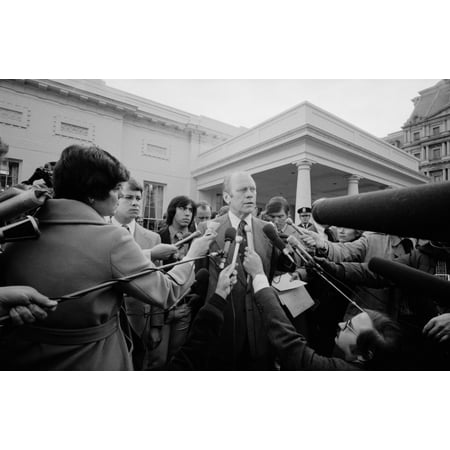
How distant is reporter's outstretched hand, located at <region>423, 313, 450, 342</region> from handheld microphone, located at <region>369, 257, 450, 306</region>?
0.29ft

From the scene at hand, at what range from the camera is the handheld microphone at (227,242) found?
1.46 m

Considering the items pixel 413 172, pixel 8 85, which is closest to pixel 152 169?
pixel 8 85

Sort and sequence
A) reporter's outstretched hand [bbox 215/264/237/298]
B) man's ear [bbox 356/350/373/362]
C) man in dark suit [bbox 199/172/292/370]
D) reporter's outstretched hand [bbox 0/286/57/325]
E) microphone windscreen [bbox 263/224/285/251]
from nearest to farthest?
reporter's outstretched hand [bbox 0/286/57/325] → man's ear [bbox 356/350/373/362] → reporter's outstretched hand [bbox 215/264/237/298] → man in dark suit [bbox 199/172/292/370] → microphone windscreen [bbox 263/224/285/251]

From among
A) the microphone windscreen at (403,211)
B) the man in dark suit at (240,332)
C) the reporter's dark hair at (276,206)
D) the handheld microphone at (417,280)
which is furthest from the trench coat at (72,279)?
the reporter's dark hair at (276,206)

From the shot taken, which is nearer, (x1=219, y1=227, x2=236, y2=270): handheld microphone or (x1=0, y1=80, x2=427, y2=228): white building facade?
(x1=219, y1=227, x2=236, y2=270): handheld microphone

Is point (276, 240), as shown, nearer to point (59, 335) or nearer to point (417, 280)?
point (417, 280)

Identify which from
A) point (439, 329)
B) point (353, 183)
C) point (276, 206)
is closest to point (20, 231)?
point (439, 329)

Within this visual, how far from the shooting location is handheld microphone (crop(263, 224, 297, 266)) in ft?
4.98

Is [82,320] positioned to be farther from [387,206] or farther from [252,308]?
[387,206]

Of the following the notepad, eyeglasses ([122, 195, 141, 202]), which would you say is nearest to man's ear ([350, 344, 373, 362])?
the notepad

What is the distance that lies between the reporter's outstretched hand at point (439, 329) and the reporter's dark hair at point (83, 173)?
1544 mm

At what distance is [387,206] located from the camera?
1.36 feet

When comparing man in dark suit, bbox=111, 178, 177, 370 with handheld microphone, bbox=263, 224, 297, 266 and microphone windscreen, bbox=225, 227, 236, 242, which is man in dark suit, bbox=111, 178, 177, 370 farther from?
handheld microphone, bbox=263, 224, 297, 266

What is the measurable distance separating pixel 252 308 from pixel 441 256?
103 cm
